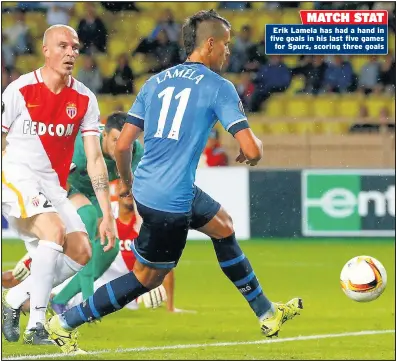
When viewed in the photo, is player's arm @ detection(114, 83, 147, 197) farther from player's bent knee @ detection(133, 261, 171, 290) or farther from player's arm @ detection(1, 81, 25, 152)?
player's arm @ detection(1, 81, 25, 152)

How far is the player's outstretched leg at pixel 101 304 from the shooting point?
23.2ft

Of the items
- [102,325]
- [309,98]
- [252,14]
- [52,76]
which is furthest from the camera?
[309,98]

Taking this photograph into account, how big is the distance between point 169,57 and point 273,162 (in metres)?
6.02

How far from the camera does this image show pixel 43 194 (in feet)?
25.7

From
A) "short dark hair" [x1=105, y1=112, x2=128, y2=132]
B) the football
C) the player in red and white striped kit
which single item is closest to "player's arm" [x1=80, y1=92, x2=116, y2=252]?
the player in red and white striped kit

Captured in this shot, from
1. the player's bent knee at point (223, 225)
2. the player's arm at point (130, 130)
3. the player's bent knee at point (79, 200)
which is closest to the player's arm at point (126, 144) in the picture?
the player's arm at point (130, 130)

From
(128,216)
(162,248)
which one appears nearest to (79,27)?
(128,216)

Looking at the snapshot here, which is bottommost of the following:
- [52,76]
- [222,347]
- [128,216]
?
[222,347]

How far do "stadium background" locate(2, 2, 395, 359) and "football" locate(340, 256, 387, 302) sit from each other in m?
1.53

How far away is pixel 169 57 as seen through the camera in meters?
8.90

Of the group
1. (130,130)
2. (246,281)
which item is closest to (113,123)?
(130,130)

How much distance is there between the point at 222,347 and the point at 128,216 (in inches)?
56.2

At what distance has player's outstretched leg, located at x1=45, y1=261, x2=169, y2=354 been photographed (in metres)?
7.09

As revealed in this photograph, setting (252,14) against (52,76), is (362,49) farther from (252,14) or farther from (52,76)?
(252,14)
